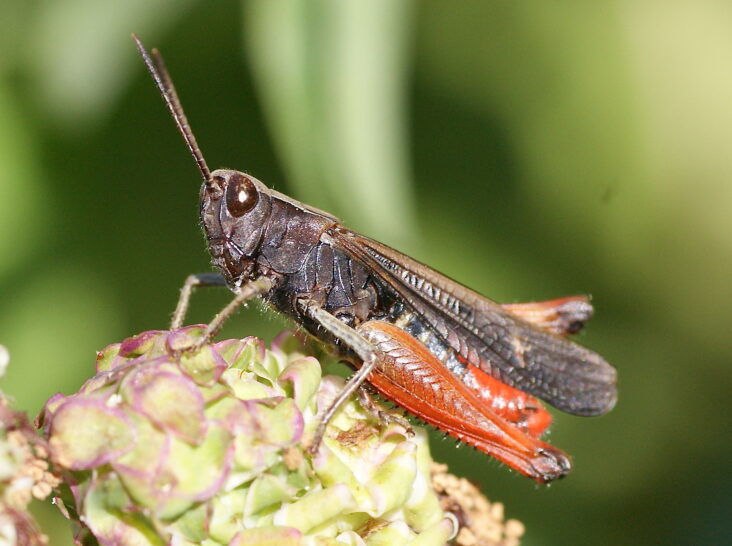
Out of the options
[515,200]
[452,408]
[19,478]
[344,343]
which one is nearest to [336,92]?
[344,343]

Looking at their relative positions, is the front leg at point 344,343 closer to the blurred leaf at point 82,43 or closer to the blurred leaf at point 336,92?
the blurred leaf at point 336,92

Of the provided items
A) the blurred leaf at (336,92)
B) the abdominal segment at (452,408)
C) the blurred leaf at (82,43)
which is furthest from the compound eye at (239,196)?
the blurred leaf at (82,43)

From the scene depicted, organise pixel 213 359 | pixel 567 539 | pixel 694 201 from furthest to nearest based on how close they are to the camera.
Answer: pixel 694 201
pixel 567 539
pixel 213 359

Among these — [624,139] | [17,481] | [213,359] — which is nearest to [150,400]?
[213,359]

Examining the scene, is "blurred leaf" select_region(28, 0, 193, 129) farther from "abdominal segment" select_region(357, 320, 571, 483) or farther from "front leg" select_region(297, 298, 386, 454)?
"abdominal segment" select_region(357, 320, 571, 483)

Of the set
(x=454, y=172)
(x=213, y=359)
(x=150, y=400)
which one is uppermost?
(x=454, y=172)

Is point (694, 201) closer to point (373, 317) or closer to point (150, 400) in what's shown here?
point (373, 317)

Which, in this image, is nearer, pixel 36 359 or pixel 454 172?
pixel 36 359

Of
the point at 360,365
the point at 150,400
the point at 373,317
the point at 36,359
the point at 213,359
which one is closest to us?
the point at 150,400

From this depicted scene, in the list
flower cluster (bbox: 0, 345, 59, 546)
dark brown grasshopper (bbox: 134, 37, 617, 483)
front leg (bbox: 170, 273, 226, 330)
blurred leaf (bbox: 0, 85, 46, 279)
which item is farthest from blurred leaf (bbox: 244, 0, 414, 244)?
flower cluster (bbox: 0, 345, 59, 546)
